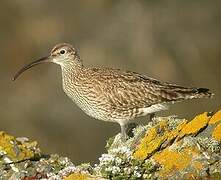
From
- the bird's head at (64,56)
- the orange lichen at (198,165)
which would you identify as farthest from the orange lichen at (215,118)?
Result: the bird's head at (64,56)

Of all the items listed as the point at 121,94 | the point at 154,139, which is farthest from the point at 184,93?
the point at 154,139

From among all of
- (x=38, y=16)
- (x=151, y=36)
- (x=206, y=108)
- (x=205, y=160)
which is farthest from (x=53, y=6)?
(x=205, y=160)

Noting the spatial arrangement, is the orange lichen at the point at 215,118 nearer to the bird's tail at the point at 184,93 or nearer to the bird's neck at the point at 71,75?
the bird's tail at the point at 184,93

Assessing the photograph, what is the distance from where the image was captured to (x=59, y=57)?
23.8m

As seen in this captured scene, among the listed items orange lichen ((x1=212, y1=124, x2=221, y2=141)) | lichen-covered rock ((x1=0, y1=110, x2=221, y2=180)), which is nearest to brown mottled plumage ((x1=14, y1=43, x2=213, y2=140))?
lichen-covered rock ((x1=0, y1=110, x2=221, y2=180))

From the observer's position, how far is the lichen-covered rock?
16516 mm

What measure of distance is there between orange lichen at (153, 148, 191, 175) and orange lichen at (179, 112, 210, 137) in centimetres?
55

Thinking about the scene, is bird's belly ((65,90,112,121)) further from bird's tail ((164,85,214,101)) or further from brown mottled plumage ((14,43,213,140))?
bird's tail ((164,85,214,101))

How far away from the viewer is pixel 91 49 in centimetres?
4644

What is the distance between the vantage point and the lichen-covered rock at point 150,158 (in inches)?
650

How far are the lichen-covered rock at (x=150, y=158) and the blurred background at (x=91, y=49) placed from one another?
22.5 m

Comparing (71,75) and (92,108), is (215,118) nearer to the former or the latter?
(92,108)

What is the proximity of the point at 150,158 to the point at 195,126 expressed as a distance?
0.86m

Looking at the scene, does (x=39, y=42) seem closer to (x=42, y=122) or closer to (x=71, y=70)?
(x=42, y=122)
